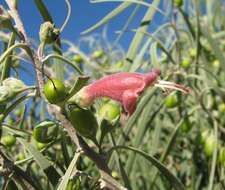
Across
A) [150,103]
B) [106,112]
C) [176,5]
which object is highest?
[106,112]

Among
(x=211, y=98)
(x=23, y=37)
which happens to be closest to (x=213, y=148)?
(x=211, y=98)

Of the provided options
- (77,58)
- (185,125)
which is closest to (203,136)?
(185,125)

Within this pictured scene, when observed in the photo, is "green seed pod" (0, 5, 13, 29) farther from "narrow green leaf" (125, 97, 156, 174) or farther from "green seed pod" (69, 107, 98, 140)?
"narrow green leaf" (125, 97, 156, 174)

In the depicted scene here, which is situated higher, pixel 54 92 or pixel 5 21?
pixel 5 21

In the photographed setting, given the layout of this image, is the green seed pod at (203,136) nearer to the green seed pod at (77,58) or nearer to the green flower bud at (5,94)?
the green seed pod at (77,58)

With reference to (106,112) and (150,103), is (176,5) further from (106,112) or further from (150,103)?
(106,112)

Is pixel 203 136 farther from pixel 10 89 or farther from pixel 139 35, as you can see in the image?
pixel 10 89

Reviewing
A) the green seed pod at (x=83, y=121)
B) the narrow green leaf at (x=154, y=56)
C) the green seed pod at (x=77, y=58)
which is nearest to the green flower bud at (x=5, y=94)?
the green seed pod at (x=83, y=121)
